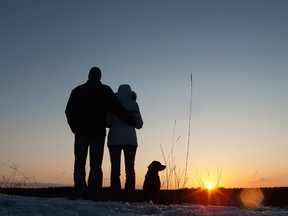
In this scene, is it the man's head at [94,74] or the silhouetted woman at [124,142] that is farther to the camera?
the silhouetted woman at [124,142]

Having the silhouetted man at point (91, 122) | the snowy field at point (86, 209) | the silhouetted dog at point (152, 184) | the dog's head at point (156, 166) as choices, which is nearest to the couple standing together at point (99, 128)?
the silhouetted man at point (91, 122)

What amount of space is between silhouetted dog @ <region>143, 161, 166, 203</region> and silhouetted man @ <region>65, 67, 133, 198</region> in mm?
1194

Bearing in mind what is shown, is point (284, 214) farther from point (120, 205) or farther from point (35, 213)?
point (35, 213)

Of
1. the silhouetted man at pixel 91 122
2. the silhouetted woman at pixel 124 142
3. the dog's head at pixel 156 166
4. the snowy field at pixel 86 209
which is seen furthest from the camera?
the dog's head at pixel 156 166

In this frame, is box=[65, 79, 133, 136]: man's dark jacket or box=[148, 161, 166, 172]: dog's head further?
box=[148, 161, 166, 172]: dog's head

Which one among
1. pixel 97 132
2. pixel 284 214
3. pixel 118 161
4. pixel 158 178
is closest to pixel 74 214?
pixel 284 214

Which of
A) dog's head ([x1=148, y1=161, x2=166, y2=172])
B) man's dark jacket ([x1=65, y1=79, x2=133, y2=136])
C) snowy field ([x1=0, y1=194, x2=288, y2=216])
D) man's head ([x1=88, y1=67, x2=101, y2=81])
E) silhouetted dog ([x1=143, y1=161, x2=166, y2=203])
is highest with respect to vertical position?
man's head ([x1=88, y1=67, x2=101, y2=81])

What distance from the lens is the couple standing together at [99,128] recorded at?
7605 millimetres

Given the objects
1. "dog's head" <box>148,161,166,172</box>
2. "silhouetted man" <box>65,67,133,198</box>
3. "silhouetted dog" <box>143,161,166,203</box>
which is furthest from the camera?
"dog's head" <box>148,161,166,172</box>

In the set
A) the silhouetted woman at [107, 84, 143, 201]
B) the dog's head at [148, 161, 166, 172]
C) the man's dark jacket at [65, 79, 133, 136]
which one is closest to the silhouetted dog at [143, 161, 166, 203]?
the dog's head at [148, 161, 166, 172]

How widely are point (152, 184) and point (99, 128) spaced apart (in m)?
1.57

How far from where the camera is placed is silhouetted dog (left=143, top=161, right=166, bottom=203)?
851 cm

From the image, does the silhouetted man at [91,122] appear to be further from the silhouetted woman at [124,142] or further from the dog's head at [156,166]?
the dog's head at [156,166]

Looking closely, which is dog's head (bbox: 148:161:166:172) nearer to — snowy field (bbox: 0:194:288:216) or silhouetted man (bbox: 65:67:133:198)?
silhouetted man (bbox: 65:67:133:198)
